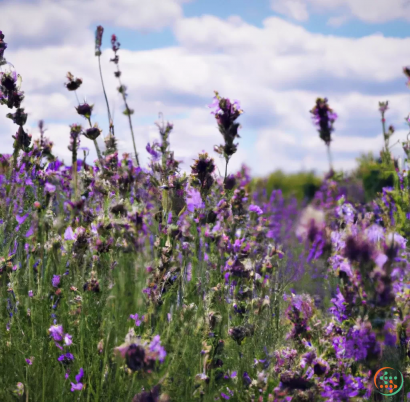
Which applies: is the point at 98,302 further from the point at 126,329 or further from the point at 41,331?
the point at 126,329

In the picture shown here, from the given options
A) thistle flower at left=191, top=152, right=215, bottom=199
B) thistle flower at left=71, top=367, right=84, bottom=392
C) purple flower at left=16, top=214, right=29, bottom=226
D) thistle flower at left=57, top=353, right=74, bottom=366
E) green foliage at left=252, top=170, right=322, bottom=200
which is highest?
green foliage at left=252, top=170, right=322, bottom=200

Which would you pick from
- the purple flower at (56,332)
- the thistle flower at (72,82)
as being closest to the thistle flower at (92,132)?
the thistle flower at (72,82)

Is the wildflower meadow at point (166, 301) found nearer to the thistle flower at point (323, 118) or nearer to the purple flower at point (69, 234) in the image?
the purple flower at point (69, 234)

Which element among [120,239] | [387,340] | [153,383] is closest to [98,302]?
[120,239]

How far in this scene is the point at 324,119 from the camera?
4.84 metres

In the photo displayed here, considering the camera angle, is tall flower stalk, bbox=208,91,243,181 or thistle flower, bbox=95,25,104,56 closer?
tall flower stalk, bbox=208,91,243,181

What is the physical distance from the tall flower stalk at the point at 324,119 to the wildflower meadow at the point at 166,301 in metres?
1.69

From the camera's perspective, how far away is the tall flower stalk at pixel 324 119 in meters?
4.76

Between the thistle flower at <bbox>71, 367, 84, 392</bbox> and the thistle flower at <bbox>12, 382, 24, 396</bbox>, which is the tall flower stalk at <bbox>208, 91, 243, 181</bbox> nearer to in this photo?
the thistle flower at <bbox>71, 367, 84, 392</bbox>

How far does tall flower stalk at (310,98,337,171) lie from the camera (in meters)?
4.76

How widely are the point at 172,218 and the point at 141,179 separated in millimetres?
256

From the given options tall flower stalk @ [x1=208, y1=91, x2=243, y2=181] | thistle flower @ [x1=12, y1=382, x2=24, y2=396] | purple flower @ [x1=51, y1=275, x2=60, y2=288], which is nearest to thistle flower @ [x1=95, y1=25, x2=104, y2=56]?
tall flower stalk @ [x1=208, y1=91, x2=243, y2=181]

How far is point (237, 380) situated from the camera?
252cm

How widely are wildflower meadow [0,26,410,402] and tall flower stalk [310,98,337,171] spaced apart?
1689mm
